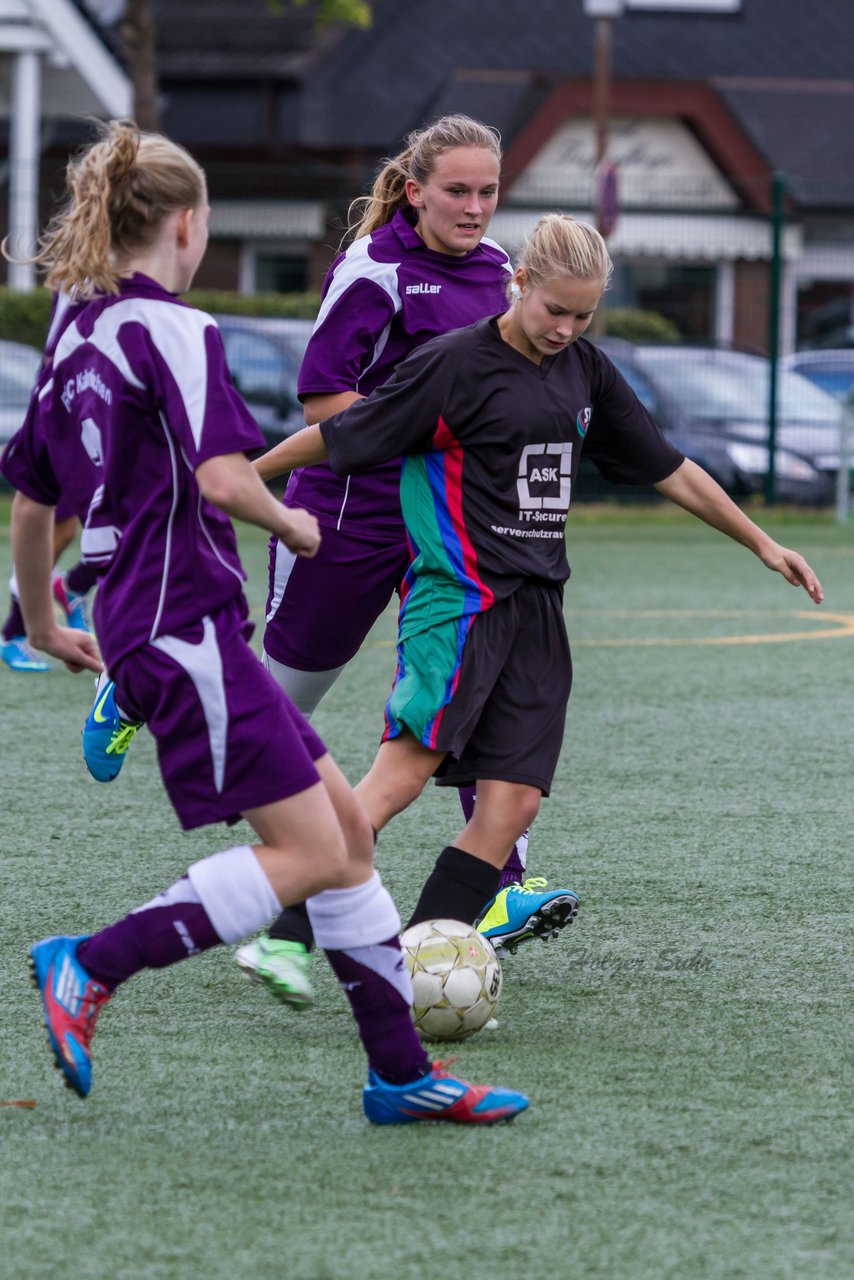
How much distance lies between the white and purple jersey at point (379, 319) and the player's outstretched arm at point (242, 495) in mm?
1381

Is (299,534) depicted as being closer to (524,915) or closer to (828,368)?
(524,915)

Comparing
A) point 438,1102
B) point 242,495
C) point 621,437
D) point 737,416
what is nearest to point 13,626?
point 621,437

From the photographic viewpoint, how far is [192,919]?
10.9 feet

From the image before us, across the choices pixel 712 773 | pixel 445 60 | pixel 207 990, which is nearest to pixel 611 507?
pixel 712 773

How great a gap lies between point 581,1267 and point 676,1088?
0.86 metres

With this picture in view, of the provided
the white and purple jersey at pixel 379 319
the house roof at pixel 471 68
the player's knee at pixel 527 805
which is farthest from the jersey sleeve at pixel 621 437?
the house roof at pixel 471 68

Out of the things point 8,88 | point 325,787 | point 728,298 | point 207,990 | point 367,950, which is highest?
point 8,88

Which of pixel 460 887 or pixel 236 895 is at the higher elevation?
pixel 236 895

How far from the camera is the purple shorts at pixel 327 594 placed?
15.1 ft

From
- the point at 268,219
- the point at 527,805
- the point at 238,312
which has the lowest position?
the point at 527,805

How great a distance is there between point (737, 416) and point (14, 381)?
595 centimetres

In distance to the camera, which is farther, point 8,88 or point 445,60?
point 445,60

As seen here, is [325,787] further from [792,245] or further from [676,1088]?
[792,245]

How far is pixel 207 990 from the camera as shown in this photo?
4.26m
